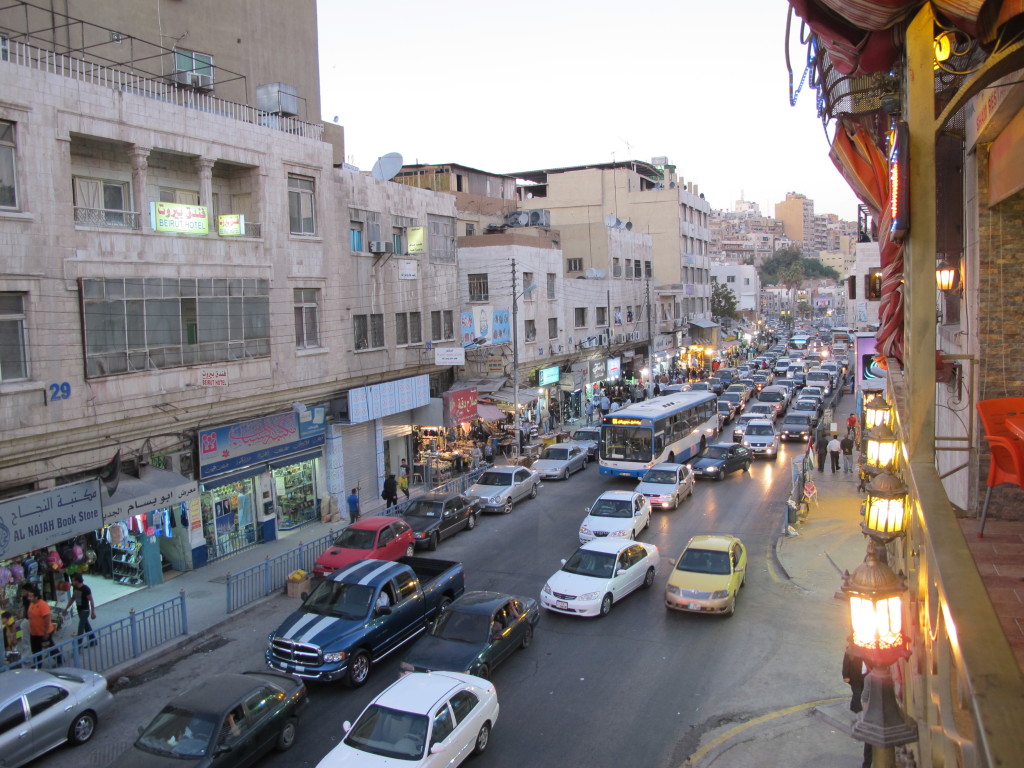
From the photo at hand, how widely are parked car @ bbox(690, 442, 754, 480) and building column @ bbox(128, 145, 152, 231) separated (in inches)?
870

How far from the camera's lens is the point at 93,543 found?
19.6m

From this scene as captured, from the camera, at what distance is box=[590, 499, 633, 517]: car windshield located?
76.3 ft

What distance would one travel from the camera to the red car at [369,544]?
19531mm

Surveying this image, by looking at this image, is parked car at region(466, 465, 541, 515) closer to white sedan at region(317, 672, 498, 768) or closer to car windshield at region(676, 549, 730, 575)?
car windshield at region(676, 549, 730, 575)

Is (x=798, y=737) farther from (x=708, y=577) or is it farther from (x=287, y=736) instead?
(x=287, y=736)

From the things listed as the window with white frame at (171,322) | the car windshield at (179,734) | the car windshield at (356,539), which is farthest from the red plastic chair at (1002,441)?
the window with white frame at (171,322)

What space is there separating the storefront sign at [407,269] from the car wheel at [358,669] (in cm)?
1773

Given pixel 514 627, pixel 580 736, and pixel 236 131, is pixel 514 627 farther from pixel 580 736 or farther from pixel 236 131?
pixel 236 131

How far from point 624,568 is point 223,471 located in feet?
37.7

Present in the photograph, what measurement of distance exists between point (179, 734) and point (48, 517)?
26.5ft

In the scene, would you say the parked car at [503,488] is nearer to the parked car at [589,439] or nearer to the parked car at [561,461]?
the parked car at [561,461]

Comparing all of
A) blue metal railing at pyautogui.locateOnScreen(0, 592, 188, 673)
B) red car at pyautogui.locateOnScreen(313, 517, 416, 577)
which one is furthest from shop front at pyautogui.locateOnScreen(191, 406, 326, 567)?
blue metal railing at pyautogui.locateOnScreen(0, 592, 188, 673)

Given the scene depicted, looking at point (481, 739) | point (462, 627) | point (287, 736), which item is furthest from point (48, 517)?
point (481, 739)

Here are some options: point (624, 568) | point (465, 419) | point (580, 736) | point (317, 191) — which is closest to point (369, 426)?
point (465, 419)
